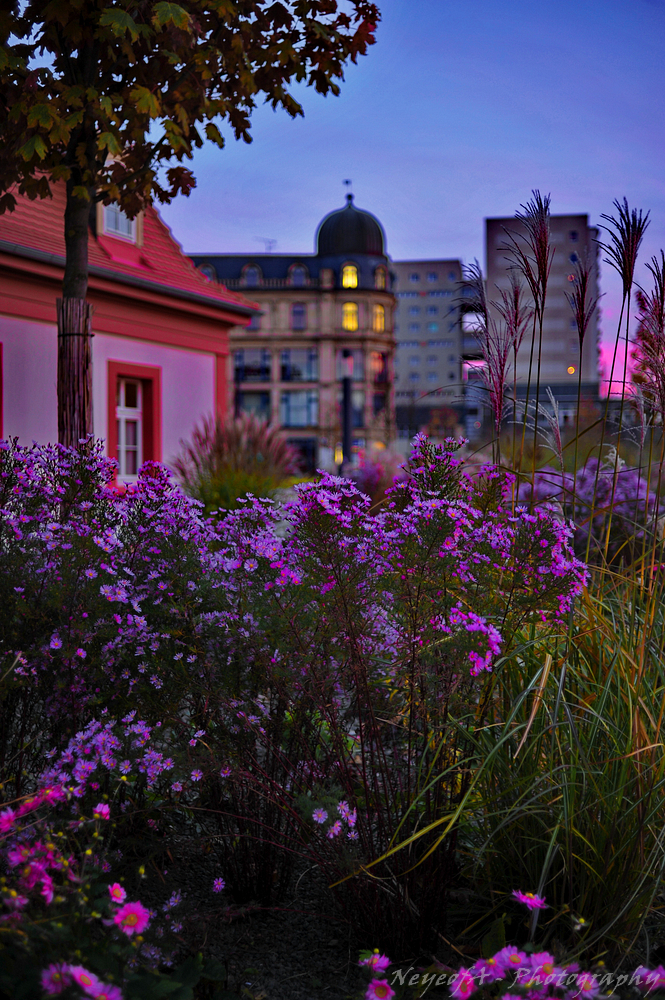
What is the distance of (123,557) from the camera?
2.47 meters

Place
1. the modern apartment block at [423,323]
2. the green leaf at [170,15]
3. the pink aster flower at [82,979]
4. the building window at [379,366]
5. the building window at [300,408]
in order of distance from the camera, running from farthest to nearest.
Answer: the modern apartment block at [423,323] < the building window at [300,408] < the building window at [379,366] < the green leaf at [170,15] < the pink aster flower at [82,979]

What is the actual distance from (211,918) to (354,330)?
176 feet

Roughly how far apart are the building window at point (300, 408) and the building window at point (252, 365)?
6.97ft

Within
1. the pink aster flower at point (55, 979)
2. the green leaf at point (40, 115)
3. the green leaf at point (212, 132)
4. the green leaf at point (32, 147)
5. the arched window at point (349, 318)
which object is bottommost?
the pink aster flower at point (55, 979)

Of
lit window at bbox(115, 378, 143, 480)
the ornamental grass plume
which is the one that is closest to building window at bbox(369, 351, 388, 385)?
lit window at bbox(115, 378, 143, 480)

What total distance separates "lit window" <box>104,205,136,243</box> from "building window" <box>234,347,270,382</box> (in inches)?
1711

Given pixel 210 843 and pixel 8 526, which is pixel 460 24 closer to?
pixel 8 526

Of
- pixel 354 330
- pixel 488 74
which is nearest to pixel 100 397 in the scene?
pixel 488 74

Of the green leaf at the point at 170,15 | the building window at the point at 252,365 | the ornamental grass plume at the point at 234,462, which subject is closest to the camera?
the green leaf at the point at 170,15

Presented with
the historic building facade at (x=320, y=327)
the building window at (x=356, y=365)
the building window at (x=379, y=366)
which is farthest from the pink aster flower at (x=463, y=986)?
the building window at (x=379, y=366)

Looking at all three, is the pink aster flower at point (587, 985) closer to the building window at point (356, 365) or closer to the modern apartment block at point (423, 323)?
the building window at point (356, 365)

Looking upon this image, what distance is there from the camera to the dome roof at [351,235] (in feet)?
177

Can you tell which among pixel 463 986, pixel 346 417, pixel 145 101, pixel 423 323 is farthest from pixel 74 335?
pixel 423 323

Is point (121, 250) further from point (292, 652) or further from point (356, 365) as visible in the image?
point (356, 365)
